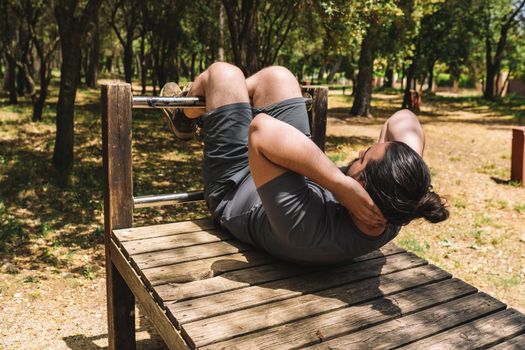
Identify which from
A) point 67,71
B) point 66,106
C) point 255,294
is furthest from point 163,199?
point 67,71

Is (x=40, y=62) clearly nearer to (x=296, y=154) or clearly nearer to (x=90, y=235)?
(x=90, y=235)

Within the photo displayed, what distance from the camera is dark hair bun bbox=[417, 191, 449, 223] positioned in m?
2.10

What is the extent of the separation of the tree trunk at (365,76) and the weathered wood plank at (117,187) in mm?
11021

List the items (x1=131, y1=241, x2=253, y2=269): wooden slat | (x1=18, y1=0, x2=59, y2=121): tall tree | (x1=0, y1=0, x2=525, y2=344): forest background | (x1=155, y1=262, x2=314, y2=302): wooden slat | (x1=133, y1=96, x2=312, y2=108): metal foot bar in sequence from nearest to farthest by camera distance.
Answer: (x1=155, y1=262, x2=314, y2=302): wooden slat
(x1=131, y1=241, x2=253, y2=269): wooden slat
(x1=133, y1=96, x2=312, y2=108): metal foot bar
(x1=0, y1=0, x2=525, y2=344): forest background
(x1=18, y1=0, x2=59, y2=121): tall tree

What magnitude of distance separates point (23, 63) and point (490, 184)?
12.6 meters

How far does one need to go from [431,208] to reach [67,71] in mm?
6932

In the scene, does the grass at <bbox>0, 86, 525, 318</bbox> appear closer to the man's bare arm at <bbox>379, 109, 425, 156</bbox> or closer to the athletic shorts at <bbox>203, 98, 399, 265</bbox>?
the man's bare arm at <bbox>379, 109, 425, 156</bbox>

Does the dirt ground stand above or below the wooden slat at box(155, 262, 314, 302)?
below

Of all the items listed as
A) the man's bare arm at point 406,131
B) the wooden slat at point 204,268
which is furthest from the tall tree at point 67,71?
the man's bare arm at point 406,131

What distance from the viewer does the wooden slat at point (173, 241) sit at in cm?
267

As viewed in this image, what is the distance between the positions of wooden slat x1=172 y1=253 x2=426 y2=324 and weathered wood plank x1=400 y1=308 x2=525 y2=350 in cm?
52

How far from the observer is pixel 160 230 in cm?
297

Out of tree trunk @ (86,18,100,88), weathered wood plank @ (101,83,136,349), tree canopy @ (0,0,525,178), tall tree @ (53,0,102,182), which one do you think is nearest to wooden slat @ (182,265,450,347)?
weathered wood plank @ (101,83,136,349)

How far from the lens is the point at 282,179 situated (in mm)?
2227
